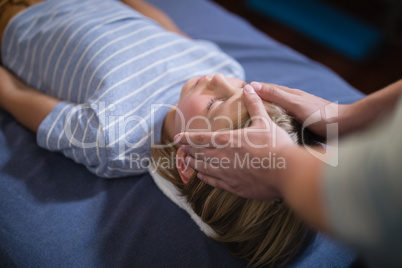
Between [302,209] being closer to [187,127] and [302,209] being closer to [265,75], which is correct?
[187,127]

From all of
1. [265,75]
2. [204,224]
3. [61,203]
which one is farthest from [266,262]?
[265,75]

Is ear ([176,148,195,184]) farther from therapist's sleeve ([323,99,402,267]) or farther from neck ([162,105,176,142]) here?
therapist's sleeve ([323,99,402,267])

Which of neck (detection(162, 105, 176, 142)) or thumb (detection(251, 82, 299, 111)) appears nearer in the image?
thumb (detection(251, 82, 299, 111))

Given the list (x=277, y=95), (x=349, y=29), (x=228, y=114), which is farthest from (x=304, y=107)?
(x=349, y=29)

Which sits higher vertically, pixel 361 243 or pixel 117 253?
pixel 361 243

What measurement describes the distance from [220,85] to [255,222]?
36cm

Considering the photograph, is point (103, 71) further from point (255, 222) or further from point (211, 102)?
point (255, 222)

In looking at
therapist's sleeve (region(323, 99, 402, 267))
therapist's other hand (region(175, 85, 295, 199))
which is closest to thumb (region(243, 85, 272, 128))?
therapist's other hand (region(175, 85, 295, 199))

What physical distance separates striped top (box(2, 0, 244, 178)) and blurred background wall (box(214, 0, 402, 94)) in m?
1.27

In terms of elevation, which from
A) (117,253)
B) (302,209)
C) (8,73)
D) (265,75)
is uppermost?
(302,209)

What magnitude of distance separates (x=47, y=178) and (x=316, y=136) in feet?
2.57

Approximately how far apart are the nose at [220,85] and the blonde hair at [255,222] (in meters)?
0.11

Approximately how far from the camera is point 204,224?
88 cm

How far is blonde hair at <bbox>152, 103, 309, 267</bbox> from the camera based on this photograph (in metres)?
0.76
